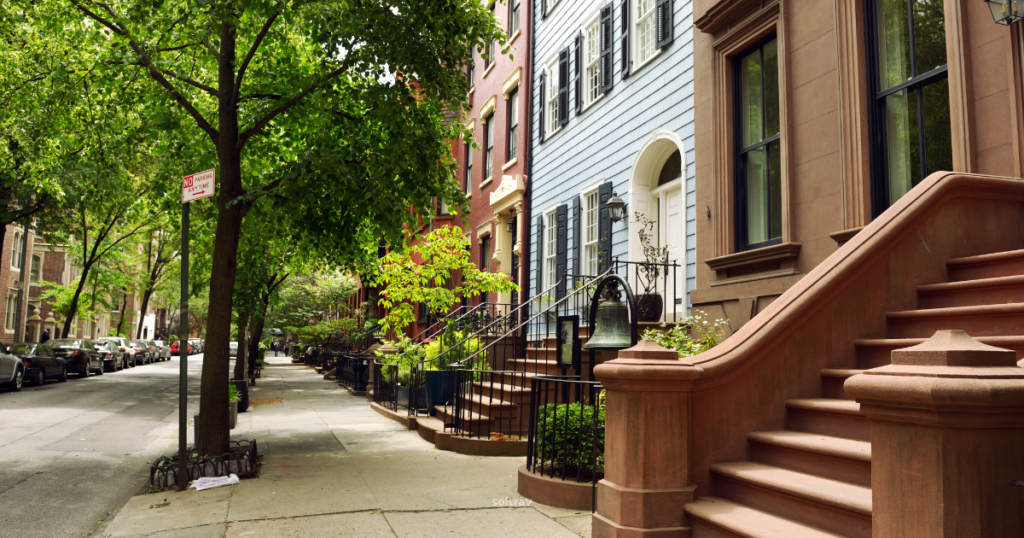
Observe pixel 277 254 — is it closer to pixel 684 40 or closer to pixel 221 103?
pixel 221 103

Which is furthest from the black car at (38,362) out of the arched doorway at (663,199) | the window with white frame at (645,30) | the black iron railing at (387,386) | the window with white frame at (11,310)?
the window with white frame at (11,310)


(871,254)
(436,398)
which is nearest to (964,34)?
(871,254)

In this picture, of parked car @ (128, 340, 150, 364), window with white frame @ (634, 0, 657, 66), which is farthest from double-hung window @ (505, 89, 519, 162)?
parked car @ (128, 340, 150, 364)

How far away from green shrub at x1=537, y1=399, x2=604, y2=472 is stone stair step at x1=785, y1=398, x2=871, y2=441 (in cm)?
180

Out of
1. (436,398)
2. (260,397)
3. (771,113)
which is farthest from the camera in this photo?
(260,397)

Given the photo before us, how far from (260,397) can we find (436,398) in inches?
336

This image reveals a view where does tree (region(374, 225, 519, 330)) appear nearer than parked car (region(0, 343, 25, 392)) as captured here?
Yes

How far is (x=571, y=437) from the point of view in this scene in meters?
6.66

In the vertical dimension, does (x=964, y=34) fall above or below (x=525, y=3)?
below

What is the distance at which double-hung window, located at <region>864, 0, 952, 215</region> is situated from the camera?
6402 mm

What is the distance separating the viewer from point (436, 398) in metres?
12.5

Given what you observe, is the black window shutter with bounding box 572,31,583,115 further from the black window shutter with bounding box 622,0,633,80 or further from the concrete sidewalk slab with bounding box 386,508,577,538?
the concrete sidewalk slab with bounding box 386,508,577,538

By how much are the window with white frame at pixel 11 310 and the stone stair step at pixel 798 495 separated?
4824cm

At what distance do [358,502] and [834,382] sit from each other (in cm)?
428
